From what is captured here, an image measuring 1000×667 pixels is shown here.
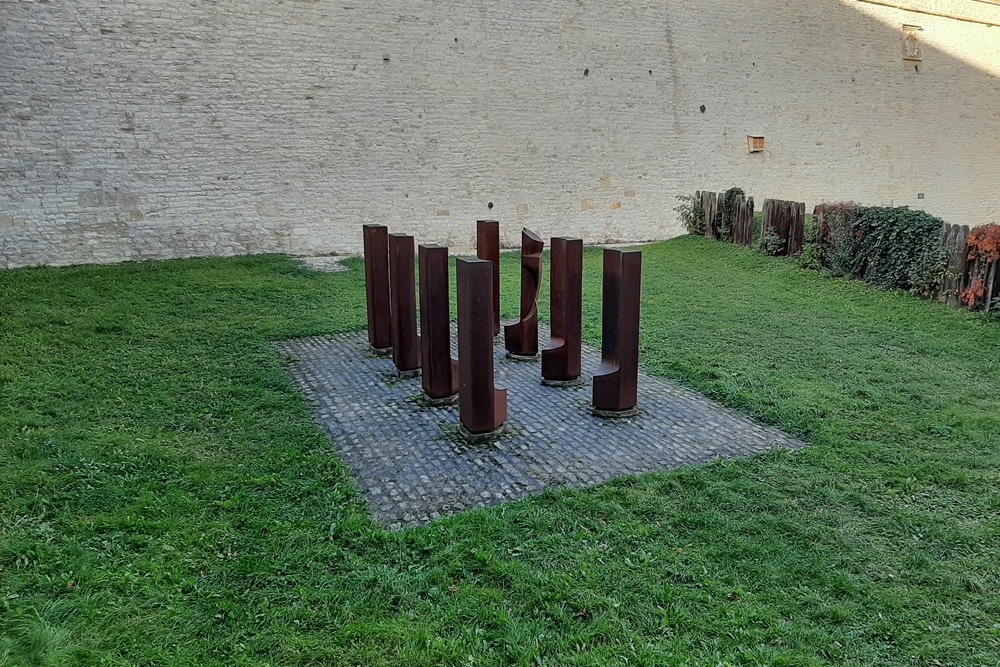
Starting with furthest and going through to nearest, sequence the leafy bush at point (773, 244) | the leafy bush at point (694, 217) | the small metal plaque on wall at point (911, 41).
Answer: the small metal plaque on wall at point (911, 41)
the leafy bush at point (694, 217)
the leafy bush at point (773, 244)

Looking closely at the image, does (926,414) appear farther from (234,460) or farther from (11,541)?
(11,541)

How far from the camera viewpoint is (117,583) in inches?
93.7

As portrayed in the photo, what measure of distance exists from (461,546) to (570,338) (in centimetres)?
231

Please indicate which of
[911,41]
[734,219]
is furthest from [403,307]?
[911,41]

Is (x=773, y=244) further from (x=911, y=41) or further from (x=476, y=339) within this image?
(x=911, y=41)

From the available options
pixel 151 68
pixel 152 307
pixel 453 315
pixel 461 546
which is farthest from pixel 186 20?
pixel 461 546

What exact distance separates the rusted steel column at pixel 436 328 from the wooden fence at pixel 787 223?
6.50m

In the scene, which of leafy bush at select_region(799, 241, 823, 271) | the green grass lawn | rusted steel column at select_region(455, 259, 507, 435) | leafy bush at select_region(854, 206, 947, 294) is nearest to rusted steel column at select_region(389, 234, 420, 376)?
the green grass lawn

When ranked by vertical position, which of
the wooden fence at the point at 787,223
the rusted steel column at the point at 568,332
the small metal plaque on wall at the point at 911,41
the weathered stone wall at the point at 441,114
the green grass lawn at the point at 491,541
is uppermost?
the small metal plaque on wall at the point at 911,41

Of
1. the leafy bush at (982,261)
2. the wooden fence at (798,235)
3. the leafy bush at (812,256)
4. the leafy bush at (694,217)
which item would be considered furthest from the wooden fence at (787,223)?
the leafy bush at (982,261)

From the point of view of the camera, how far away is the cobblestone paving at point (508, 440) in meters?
3.23

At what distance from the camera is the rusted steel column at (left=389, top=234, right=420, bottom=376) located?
481 centimetres

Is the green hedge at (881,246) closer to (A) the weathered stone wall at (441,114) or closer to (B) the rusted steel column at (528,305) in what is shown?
(B) the rusted steel column at (528,305)

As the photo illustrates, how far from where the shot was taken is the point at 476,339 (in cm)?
370
